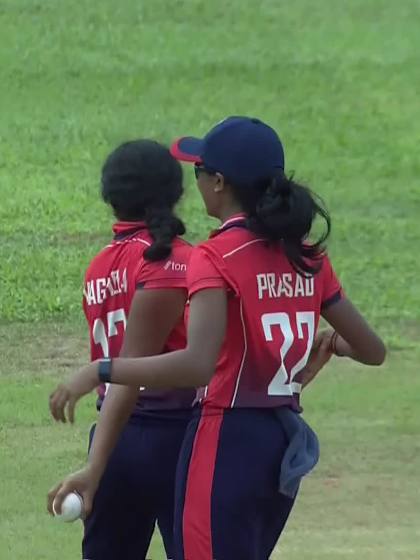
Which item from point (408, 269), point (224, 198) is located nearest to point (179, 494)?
point (224, 198)

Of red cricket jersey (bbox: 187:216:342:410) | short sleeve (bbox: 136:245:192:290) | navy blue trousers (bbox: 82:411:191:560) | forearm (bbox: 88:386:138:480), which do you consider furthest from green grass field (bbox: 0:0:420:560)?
red cricket jersey (bbox: 187:216:342:410)

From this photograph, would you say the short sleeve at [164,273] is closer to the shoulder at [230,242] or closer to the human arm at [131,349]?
the human arm at [131,349]

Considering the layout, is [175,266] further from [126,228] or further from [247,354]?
[247,354]

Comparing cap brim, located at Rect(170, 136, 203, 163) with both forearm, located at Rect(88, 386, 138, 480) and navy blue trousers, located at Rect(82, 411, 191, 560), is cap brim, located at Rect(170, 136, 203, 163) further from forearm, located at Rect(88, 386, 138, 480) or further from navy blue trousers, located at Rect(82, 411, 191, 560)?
navy blue trousers, located at Rect(82, 411, 191, 560)

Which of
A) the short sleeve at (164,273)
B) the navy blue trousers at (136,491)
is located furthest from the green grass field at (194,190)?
the short sleeve at (164,273)

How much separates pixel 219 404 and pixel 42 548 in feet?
8.40

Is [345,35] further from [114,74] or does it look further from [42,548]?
[42,548]

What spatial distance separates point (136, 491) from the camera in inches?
176

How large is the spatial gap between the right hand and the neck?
767 mm

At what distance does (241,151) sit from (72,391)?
2.45ft

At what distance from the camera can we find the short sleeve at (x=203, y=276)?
380 cm

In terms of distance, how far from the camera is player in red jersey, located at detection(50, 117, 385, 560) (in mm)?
3869

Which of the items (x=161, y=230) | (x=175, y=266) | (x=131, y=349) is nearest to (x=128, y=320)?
(x=131, y=349)

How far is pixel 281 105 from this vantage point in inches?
676
